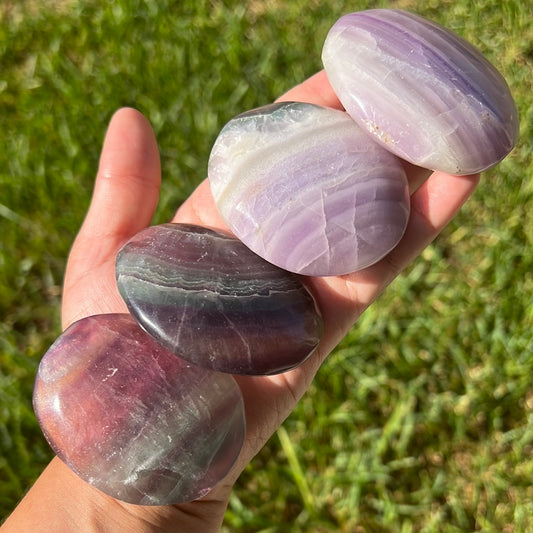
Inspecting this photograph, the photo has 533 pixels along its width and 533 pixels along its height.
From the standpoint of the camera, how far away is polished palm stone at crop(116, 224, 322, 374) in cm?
101

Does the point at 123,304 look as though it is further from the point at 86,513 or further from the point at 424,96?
the point at 424,96

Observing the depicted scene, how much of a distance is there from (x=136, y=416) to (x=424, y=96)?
0.69 metres

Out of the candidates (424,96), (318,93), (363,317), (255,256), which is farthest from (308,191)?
(363,317)

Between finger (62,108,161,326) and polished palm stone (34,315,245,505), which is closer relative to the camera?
polished palm stone (34,315,245,505)

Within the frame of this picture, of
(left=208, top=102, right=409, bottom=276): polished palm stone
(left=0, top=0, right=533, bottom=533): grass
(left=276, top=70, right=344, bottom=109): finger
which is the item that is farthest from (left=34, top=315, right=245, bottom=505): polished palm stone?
(left=276, top=70, right=344, bottom=109): finger

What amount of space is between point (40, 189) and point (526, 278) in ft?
4.10

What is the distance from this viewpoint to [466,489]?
1422 mm

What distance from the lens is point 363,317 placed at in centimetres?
157

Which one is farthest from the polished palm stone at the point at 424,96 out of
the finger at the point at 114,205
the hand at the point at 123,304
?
the finger at the point at 114,205

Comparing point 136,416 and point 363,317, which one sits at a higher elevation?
point 136,416

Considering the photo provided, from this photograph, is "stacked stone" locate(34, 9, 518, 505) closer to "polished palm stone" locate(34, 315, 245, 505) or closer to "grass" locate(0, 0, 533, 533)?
"polished palm stone" locate(34, 315, 245, 505)

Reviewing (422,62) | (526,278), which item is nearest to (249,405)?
(422,62)

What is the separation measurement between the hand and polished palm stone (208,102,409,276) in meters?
0.12

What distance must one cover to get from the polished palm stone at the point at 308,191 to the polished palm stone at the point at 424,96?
0.18 feet
